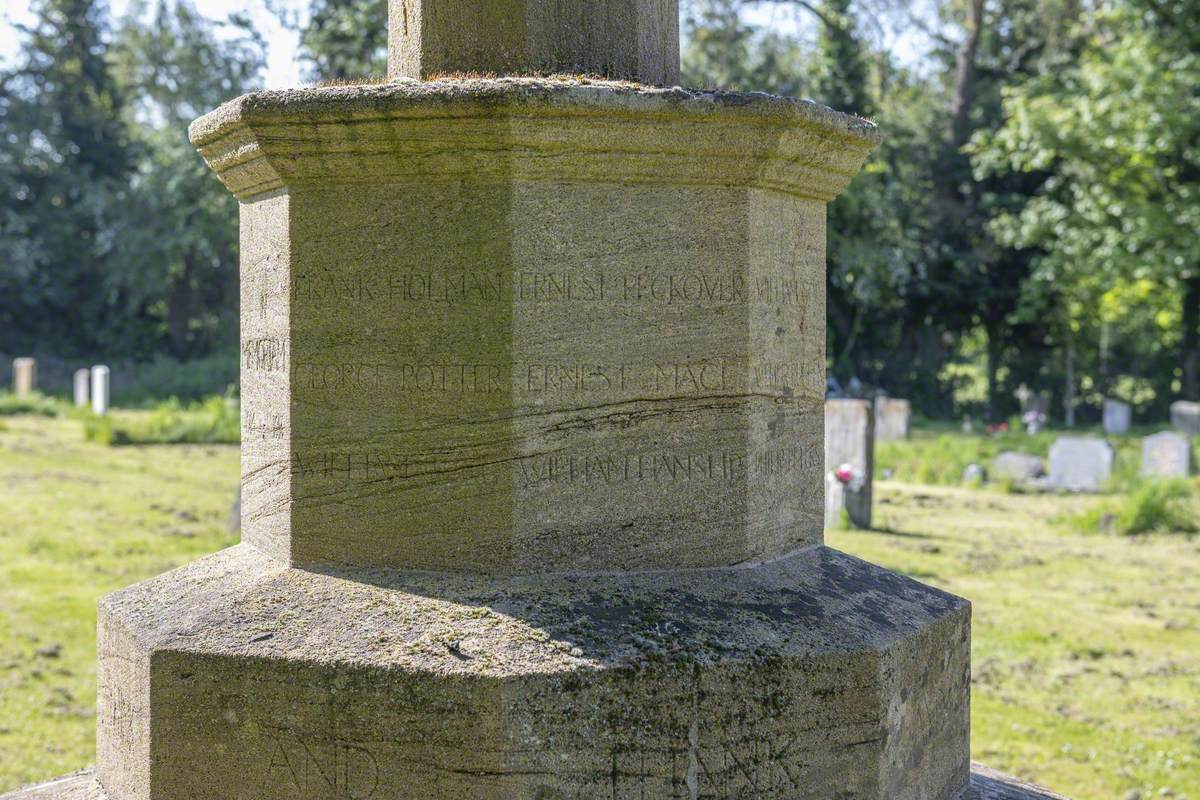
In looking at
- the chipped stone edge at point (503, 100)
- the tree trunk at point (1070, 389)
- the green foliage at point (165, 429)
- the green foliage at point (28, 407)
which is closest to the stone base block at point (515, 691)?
the chipped stone edge at point (503, 100)

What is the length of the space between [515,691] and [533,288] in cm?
83

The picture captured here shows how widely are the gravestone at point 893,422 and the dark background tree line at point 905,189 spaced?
3.72 meters

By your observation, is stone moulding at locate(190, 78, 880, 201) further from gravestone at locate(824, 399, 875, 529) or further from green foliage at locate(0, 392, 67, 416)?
green foliage at locate(0, 392, 67, 416)

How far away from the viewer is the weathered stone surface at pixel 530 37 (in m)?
2.82

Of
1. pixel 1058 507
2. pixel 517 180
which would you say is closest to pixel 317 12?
pixel 1058 507

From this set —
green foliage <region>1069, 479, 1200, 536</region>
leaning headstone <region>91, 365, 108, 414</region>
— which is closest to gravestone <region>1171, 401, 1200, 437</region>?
green foliage <region>1069, 479, 1200, 536</region>

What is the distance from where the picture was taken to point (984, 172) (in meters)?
25.3

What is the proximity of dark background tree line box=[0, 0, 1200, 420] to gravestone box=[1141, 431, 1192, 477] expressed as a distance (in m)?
6.35

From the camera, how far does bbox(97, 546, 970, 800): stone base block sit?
2.35 metres

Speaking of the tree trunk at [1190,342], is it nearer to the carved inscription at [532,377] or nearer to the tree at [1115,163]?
the tree at [1115,163]

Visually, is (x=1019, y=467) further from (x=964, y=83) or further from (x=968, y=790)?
(x=964, y=83)

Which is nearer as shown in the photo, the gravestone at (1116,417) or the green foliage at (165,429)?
the green foliage at (165,429)

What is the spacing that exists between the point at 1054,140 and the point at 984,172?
2457 millimetres

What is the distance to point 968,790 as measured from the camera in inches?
121
